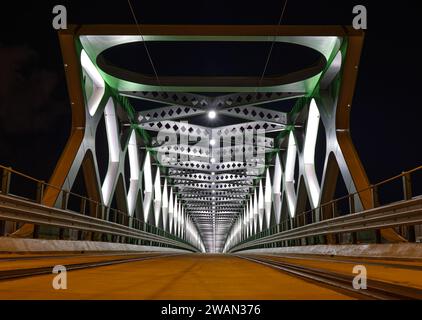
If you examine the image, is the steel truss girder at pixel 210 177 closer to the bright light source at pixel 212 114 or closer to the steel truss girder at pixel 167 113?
the steel truss girder at pixel 167 113

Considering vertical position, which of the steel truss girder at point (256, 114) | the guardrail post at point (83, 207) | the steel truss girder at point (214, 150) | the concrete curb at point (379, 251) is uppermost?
the steel truss girder at point (214, 150)

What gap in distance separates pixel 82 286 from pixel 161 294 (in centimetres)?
87

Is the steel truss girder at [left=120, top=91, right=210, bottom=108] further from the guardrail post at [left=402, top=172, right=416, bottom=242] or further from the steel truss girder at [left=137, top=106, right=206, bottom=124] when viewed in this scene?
the guardrail post at [left=402, top=172, right=416, bottom=242]

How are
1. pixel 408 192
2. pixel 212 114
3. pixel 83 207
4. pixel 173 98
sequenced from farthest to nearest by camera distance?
pixel 212 114 → pixel 173 98 → pixel 83 207 → pixel 408 192

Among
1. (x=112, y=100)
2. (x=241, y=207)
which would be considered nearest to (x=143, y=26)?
(x=112, y=100)

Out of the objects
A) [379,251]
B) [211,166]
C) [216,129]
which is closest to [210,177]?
[211,166]

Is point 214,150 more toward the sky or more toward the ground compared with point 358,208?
more toward the sky

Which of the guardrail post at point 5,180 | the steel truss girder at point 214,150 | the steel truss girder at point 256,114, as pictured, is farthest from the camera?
the steel truss girder at point 214,150

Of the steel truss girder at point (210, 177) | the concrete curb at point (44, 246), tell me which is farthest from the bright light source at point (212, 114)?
the steel truss girder at point (210, 177)

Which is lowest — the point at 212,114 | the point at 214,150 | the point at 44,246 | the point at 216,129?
the point at 44,246

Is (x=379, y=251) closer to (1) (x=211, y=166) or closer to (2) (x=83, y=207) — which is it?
(2) (x=83, y=207)

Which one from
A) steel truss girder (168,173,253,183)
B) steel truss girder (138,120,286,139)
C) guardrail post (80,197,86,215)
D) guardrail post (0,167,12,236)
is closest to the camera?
guardrail post (0,167,12,236)

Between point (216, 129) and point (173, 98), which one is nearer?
point (173, 98)

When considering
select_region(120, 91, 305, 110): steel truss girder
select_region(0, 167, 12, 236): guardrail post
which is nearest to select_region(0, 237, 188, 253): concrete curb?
select_region(0, 167, 12, 236): guardrail post
